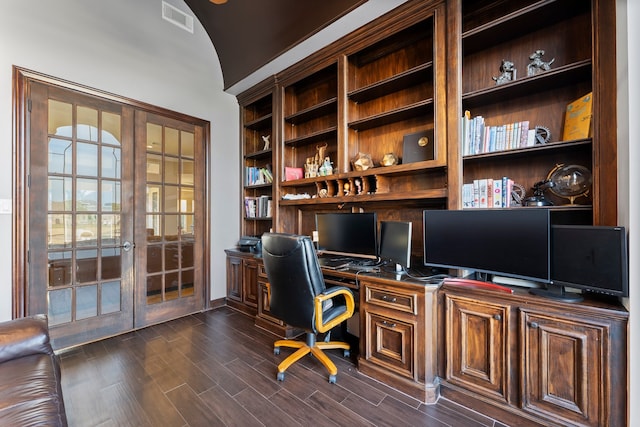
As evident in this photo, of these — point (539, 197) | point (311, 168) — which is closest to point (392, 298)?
point (539, 197)

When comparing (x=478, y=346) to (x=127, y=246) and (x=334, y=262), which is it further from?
(x=127, y=246)

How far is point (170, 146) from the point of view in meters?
3.21

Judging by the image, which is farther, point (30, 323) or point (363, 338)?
point (363, 338)

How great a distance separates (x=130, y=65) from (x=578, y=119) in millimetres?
3982

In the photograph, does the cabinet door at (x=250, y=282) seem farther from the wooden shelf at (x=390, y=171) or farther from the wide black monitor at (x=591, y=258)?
the wide black monitor at (x=591, y=258)

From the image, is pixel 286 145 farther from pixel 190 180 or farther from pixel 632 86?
pixel 632 86

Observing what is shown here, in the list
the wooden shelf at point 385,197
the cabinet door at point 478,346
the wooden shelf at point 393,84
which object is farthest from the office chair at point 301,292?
the wooden shelf at point 393,84

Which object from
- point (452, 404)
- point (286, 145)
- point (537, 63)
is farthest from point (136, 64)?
point (452, 404)

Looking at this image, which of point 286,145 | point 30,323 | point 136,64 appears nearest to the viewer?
point 30,323

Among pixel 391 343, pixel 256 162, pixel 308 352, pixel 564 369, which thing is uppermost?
pixel 256 162

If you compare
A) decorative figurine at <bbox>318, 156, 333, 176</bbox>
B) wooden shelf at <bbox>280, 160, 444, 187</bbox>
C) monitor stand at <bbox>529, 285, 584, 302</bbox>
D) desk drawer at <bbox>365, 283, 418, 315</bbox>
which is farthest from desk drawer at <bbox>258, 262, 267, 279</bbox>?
monitor stand at <bbox>529, 285, 584, 302</bbox>

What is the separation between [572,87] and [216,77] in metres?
3.74

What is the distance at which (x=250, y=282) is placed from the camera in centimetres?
327

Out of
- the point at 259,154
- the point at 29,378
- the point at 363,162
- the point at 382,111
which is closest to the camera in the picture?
the point at 29,378
